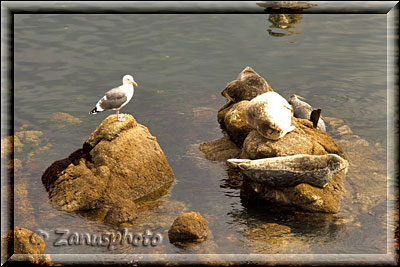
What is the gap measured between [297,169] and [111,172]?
4.84 metres

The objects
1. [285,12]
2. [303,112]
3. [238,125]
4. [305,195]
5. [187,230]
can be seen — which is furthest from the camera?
[285,12]

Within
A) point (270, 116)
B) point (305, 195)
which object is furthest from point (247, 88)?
point (305, 195)

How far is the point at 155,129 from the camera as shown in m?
17.8

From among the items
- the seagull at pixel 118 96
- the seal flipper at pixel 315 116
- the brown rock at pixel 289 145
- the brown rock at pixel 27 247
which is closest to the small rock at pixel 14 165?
the seagull at pixel 118 96

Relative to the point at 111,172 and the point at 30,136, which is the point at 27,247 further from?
the point at 30,136

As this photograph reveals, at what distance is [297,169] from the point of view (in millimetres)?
13031

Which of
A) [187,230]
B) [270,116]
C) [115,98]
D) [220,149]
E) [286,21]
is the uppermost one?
[286,21]

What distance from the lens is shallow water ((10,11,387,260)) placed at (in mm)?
12234

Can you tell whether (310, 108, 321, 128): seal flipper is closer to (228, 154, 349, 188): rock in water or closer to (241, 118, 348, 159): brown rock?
(241, 118, 348, 159): brown rock

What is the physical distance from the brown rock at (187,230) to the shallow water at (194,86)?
0.33 meters

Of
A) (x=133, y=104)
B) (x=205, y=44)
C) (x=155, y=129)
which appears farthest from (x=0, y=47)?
(x=205, y=44)

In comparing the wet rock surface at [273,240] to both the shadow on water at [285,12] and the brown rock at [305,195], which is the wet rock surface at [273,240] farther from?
the shadow on water at [285,12]

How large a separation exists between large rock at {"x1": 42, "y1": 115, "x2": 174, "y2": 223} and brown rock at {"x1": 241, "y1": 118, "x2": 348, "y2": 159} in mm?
2423

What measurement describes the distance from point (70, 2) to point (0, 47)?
54.7 ft
